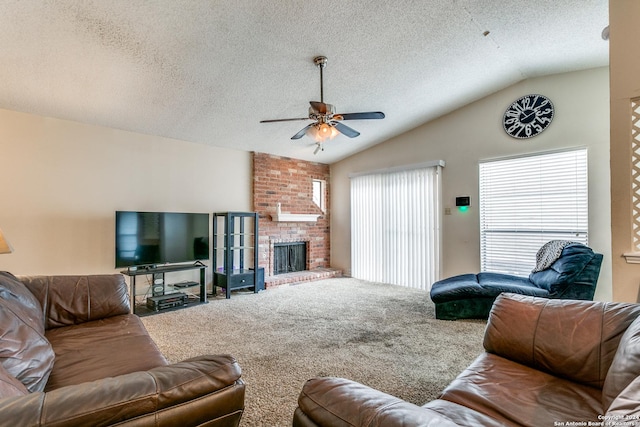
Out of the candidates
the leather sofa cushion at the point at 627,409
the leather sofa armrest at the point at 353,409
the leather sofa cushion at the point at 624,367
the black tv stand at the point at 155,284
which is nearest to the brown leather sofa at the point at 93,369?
the leather sofa armrest at the point at 353,409

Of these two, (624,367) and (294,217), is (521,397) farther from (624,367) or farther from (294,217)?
(294,217)

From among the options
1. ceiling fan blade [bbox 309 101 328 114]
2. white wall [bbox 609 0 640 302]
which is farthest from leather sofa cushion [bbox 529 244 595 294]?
ceiling fan blade [bbox 309 101 328 114]

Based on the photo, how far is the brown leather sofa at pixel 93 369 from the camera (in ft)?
2.57

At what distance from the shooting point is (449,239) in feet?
16.2

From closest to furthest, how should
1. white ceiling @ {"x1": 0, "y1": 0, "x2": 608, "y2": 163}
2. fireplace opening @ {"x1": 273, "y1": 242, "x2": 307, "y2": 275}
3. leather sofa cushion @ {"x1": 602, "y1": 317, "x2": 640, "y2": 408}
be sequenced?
leather sofa cushion @ {"x1": 602, "y1": 317, "x2": 640, "y2": 408} → white ceiling @ {"x1": 0, "y1": 0, "x2": 608, "y2": 163} → fireplace opening @ {"x1": 273, "y1": 242, "x2": 307, "y2": 275}

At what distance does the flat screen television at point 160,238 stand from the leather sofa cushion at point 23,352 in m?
2.63

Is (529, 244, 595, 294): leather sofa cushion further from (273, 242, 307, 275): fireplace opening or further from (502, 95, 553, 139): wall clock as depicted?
(273, 242, 307, 275): fireplace opening

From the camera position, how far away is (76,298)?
2.26 meters

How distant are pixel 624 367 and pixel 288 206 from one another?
5.33 meters

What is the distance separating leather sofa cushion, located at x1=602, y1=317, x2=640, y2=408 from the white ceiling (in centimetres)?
270

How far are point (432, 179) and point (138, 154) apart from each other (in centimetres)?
451

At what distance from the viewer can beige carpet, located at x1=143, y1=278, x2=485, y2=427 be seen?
84.2 inches

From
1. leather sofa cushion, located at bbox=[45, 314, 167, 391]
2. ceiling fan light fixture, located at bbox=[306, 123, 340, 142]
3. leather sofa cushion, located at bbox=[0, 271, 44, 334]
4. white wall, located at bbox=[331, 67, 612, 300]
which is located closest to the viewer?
leather sofa cushion, located at bbox=[45, 314, 167, 391]

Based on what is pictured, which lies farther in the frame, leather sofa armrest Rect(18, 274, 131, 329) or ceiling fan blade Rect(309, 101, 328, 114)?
ceiling fan blade Rect(309, 101, 328, 114)
